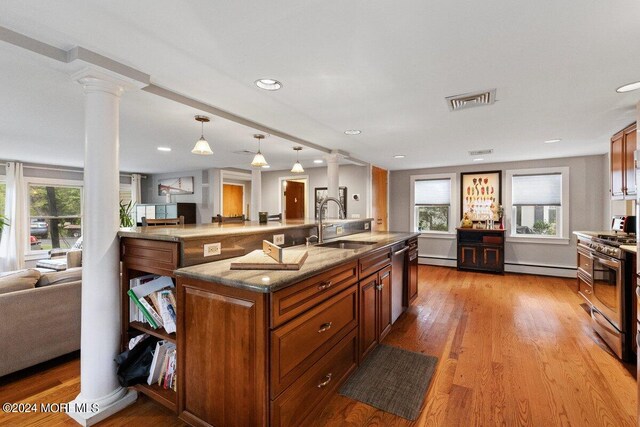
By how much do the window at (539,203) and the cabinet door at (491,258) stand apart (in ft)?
1.93

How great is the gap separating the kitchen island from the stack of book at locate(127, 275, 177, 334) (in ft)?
0.49

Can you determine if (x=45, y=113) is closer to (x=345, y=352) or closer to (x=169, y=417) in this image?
(x=169, y=417)

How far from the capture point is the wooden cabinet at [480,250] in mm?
5571

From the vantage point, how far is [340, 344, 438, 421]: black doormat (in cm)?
192

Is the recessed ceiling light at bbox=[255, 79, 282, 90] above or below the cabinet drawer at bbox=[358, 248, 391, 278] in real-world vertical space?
above

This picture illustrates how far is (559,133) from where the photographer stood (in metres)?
3.63

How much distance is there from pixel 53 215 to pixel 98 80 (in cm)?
643

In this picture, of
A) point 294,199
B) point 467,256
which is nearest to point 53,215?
point 294,199

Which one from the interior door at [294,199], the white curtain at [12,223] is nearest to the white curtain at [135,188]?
the white curtain at [12,223]

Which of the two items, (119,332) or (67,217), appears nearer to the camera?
(119,332)

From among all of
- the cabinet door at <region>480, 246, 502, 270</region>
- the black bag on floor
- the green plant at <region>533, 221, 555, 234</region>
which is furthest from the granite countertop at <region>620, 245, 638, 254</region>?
the black bag on floor

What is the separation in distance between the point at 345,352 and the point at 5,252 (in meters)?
7.13

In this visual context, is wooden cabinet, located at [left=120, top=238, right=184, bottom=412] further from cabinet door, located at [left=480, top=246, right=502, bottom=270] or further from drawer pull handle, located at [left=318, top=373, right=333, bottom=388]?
cabinet door, located at [left=480, top=246, right=502, bottom=270]

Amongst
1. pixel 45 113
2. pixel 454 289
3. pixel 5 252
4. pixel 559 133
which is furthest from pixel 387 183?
pixel 5 252
